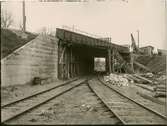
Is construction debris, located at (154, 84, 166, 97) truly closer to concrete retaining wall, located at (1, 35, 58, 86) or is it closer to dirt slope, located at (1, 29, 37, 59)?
concrete retaining wall, located at (1, 35, 58, 86)

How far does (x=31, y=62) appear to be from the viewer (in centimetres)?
2058

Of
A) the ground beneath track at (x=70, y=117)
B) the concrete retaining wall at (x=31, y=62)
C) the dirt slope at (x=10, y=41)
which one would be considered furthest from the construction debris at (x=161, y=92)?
the dirt slope at (x=10, y=41)

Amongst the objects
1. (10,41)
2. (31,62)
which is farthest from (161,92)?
(10,41)

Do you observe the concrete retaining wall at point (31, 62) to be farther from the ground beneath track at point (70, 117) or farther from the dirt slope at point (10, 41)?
the ground beneath track at point (70, 117)

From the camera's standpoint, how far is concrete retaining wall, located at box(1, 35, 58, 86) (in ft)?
56.0

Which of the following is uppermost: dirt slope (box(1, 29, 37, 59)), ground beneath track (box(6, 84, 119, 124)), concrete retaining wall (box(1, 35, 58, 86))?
dirt slope (box(1, 29, 37, 59))

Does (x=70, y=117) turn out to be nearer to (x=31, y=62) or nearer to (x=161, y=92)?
(x=161, y=92)

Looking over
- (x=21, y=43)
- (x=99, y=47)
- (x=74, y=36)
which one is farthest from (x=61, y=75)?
(x=99, y=47)

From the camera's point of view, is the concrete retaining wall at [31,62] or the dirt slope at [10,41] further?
the dirt slope at [10,41]

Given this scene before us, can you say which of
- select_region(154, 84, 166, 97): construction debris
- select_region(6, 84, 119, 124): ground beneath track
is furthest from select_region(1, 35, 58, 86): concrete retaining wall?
select_region(154, 84, 166, 97): construction debris

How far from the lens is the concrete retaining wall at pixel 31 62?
17.1m

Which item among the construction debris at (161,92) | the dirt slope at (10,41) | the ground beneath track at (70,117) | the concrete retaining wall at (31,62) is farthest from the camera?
the dirt slope at (10,41)

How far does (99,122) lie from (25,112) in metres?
2.87

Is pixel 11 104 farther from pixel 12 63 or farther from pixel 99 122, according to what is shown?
pixel 12 63
